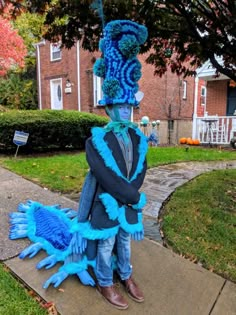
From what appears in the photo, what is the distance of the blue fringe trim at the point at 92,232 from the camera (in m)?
1.98

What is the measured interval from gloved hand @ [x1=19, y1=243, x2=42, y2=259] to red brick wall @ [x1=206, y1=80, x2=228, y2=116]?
11.7 metres

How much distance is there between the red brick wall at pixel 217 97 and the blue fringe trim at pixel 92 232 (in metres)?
11.8

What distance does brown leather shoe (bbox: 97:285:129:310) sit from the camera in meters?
1.98

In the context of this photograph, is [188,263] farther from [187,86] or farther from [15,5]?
[187,86]

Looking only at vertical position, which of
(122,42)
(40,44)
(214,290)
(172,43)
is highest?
(40,44)

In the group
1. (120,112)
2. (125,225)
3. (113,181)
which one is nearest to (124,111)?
(120,112)

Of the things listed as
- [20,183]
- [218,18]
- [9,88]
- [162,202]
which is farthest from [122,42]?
[9,88]

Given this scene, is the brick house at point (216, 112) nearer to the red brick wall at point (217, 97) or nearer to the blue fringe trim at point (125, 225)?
the red brick wall at point (217, 97)

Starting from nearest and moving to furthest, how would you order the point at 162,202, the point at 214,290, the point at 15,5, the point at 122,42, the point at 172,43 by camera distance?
1. the point at 122,42
2. the point at 214,290
3. the point at 15,5
4. the point at 162,202
5. the point at 172,43

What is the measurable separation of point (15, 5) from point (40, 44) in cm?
1342

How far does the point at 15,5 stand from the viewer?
134 inches

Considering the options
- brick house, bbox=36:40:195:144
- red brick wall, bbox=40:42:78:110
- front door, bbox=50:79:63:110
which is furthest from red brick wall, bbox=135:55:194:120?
front door, bbox=50:79:63:110

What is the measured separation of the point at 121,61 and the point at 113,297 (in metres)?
1.71

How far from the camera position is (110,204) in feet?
6.37
